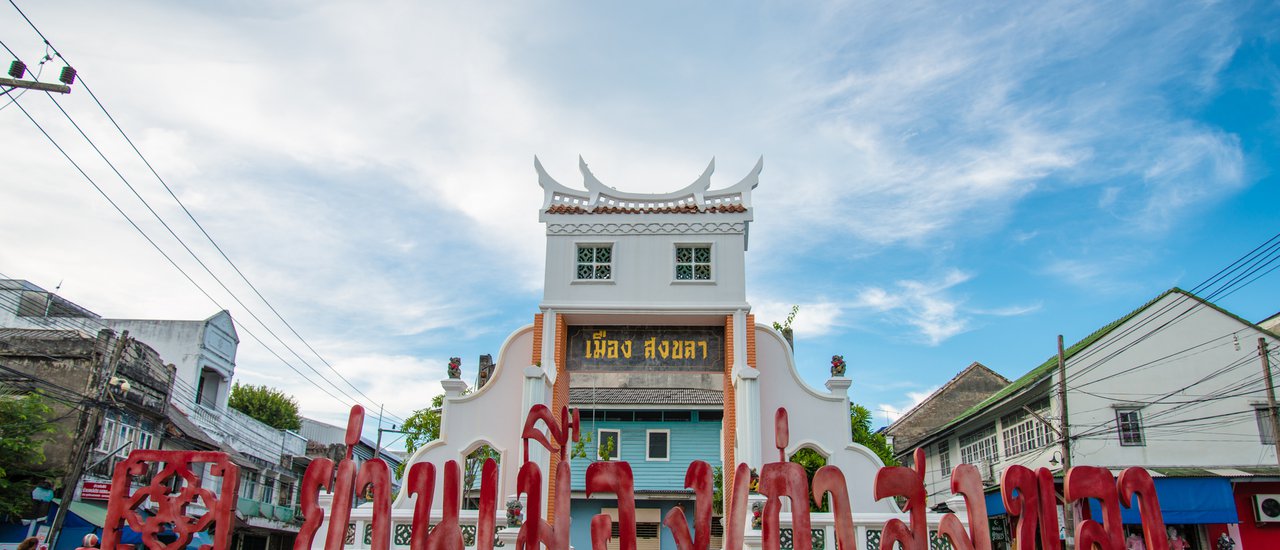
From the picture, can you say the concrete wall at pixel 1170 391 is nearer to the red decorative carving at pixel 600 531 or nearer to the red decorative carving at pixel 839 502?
the red decorative carving at pixel 839 502

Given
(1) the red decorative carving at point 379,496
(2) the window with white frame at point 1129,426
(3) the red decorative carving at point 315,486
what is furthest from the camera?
(2) the window with white frame at point 1129,426

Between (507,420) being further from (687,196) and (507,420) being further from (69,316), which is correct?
(69,316)

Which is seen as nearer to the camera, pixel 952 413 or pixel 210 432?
pixel 210 432

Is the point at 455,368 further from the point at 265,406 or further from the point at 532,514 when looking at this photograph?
the point at 265,406

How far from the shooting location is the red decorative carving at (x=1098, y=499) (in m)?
7.94

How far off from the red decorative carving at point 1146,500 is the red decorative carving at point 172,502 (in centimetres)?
922

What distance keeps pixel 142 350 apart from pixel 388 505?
2221cm

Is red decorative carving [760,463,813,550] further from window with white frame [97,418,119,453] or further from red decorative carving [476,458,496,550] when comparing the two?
window with white frame [97,418,119,453]

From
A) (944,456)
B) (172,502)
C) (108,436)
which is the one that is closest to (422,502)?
(172,502)

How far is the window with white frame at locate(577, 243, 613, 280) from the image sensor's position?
1675cm

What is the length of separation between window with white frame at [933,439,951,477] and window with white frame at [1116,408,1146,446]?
32.7 ft

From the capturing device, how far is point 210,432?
3141cm

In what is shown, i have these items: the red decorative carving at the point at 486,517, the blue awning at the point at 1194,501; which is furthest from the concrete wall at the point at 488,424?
the blue awning at the point at 1194,501

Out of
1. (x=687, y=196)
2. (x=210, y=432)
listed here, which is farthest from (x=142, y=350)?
(x=687, y=196)
